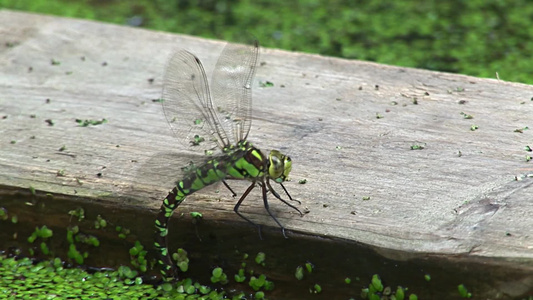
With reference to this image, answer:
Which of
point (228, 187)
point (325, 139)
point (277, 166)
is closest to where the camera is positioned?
point (277, 166)

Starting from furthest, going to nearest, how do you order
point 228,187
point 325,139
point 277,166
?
1. point 325,139
2. point 228,187
3. point 277,166

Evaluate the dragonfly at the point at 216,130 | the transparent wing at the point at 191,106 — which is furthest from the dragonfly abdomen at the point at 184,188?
the transparent wing at the point at 191,106

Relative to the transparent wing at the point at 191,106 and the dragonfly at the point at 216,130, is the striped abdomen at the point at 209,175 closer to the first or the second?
the dragonfly at the point at 216,130

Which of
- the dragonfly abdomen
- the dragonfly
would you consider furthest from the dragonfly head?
the dragonfly abdomen

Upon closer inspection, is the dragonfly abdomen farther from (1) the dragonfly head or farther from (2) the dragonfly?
(1) the dragonfly head

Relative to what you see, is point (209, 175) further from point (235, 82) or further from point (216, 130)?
point (235, 82)

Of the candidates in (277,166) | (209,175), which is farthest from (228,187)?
(277,166)
